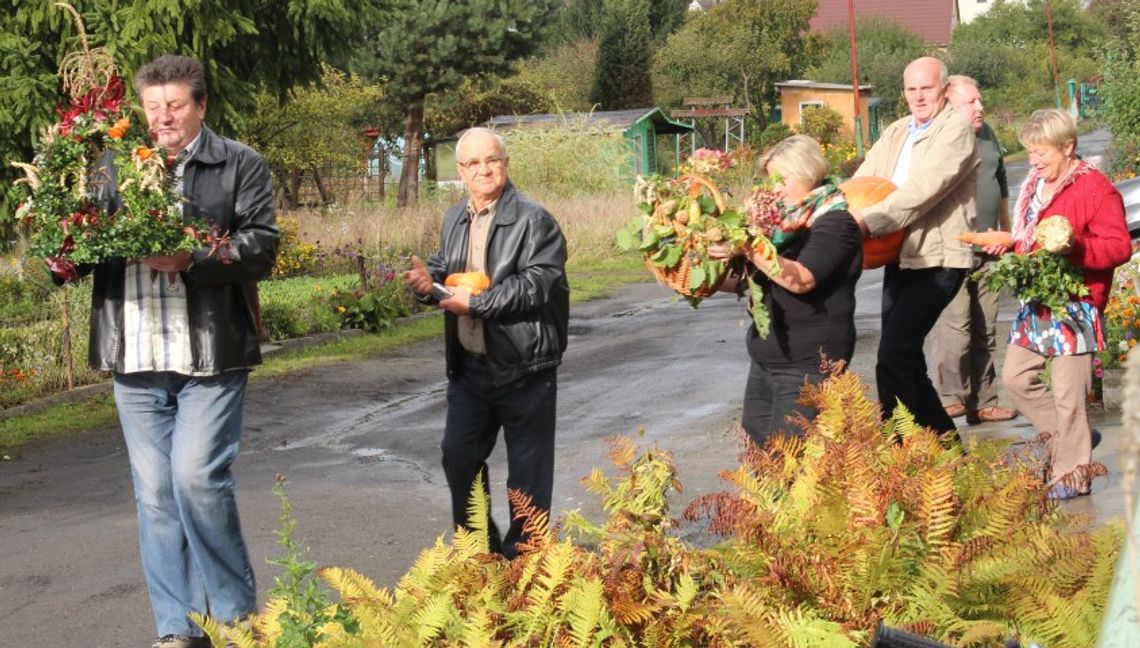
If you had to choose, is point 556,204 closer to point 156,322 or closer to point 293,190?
point 293,190

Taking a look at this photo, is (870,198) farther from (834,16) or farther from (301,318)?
(834,16)

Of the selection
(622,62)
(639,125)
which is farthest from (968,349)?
(622,62)

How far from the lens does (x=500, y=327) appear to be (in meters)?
6.11

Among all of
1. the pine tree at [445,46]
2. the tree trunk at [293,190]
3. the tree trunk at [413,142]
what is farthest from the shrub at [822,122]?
the tree trunk at [293,190]

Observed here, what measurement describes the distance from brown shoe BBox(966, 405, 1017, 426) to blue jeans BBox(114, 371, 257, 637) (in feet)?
18.3

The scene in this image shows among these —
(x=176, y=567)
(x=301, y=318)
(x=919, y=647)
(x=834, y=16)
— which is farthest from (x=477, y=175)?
(x=834, y=16)

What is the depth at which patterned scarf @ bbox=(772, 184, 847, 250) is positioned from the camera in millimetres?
5848

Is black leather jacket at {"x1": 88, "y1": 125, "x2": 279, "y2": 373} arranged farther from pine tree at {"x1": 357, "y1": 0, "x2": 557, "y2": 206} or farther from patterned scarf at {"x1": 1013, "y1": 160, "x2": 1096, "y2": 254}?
pine tree at {"x1": 357, "y1": 0, "x2": 557, "y2": 206}

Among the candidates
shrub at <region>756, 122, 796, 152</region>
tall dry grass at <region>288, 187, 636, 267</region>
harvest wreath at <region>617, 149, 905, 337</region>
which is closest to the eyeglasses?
harvest wreath at <region>617, 149, 905, 337</region>

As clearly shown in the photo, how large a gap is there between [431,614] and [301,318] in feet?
44.4

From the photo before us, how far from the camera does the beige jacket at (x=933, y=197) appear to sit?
23.6 feet

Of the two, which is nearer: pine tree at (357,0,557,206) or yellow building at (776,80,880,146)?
pine tree at (357,0,557,206)

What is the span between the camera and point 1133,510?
1.44 m

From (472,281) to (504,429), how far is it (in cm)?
62
